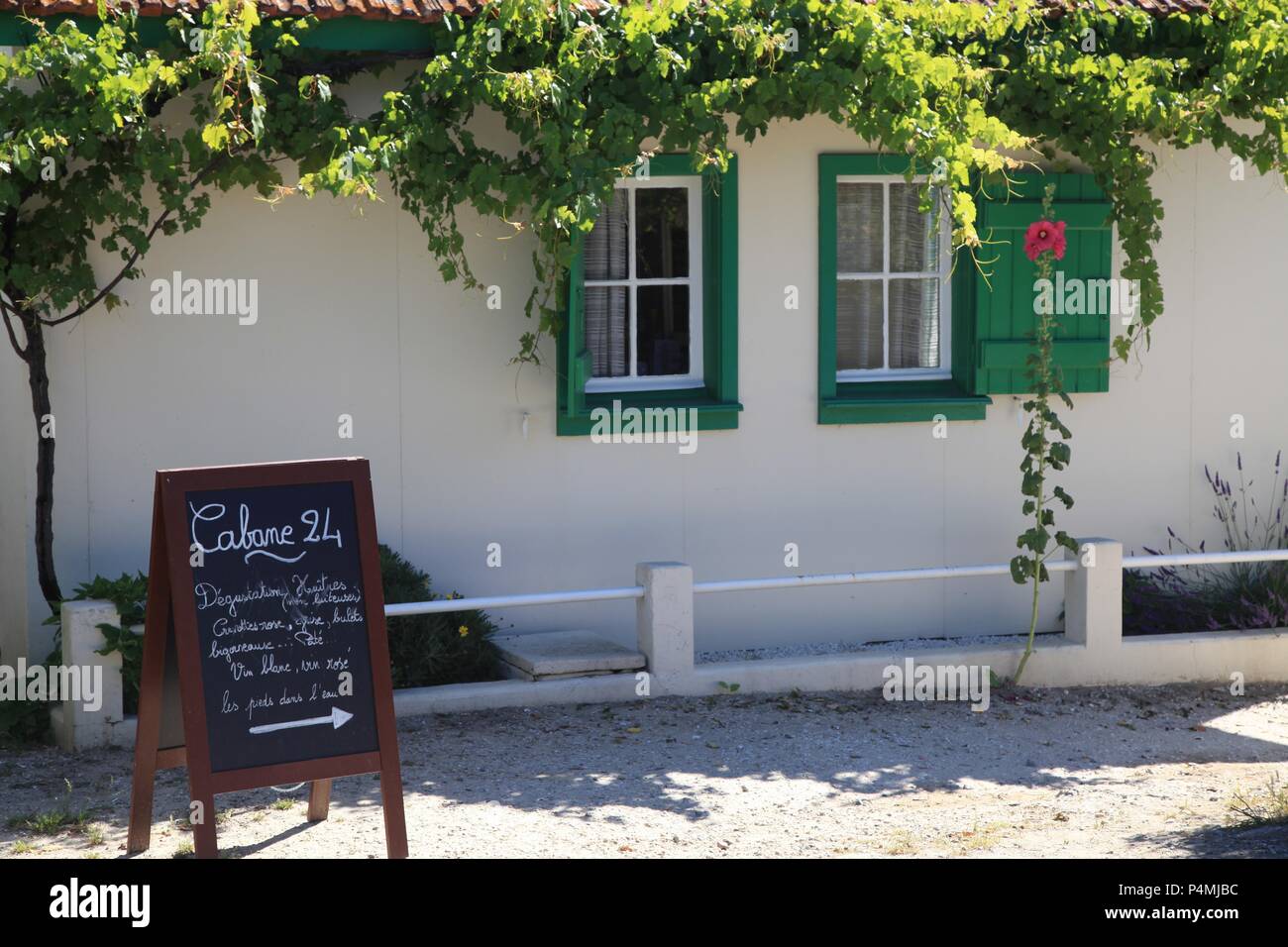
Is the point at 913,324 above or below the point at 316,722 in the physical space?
above

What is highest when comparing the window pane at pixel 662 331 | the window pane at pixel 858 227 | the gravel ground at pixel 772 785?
the window pane at pixel 858 227

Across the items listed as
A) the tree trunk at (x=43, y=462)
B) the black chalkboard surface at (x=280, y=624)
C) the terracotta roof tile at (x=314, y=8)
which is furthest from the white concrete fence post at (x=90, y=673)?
the terracotta roof tile at (x=314, y=8)

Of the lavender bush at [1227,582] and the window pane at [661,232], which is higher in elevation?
the window pane at [661,232]

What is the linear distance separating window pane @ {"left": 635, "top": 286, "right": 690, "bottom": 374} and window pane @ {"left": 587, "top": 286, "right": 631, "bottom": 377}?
0.08 meters

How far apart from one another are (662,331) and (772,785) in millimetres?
2958

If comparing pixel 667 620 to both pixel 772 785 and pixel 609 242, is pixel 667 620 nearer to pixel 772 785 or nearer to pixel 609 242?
pixel 772 785

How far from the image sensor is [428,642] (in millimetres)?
7801

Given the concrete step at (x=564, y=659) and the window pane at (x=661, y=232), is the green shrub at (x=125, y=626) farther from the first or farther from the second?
the window pane at (x=661, y=232)

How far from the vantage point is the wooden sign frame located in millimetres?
5336

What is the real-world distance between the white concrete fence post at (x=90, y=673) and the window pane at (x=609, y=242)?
3070mm

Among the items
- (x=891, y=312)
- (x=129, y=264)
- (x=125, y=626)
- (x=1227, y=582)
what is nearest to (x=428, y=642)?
(x=125, y=626)

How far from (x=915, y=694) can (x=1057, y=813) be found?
1.79 meters

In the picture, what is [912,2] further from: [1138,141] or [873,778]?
[873,778]

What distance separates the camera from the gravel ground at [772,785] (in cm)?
588
